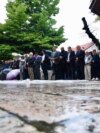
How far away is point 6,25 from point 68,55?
80.5 feet

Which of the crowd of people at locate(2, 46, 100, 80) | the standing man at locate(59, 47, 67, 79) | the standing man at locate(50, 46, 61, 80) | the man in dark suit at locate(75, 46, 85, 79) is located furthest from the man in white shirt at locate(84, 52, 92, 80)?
the standing man at locate(50, 46, 61, 80)

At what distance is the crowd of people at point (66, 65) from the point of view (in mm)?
18047

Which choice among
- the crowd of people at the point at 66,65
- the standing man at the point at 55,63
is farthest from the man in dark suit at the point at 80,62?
the standing man at the point at 55,63

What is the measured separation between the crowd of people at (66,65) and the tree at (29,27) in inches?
729

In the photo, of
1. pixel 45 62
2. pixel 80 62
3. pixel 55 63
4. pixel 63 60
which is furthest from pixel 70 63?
pixel 45 62

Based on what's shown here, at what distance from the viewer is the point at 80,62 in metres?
18.1

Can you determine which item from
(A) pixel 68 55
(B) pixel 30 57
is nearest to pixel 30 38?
(B) pixel 30 57

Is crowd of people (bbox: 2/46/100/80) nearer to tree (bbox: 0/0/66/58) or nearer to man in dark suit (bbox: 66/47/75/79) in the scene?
man in dark suit (bbox: 66/47/75/79)

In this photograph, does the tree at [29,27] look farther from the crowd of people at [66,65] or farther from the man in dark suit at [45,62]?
the man in dark suit at [45,62]

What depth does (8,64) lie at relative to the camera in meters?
26.6

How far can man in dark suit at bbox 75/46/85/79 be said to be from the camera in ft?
58.1

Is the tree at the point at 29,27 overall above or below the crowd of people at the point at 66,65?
above

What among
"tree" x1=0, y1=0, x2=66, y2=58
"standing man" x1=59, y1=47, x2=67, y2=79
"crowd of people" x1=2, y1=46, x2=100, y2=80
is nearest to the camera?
"crowd of people" x1=2, y1=46, x2=100, y2=80

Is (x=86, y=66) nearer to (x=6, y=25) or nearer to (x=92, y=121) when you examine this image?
A: (x=92, y=121)
